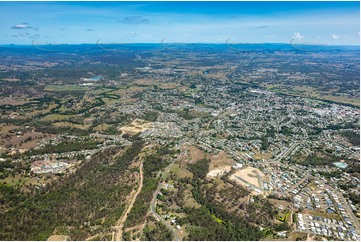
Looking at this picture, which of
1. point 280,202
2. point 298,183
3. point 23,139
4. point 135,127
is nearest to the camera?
point 280,202

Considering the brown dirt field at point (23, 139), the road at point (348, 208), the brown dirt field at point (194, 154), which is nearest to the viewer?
the road at point (348, 208)

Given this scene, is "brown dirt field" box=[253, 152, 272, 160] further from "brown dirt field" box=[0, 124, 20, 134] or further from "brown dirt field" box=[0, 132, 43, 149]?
"brown dirt field" box=[0, 124, 20, 134]

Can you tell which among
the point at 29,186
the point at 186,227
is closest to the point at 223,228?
the point at 186,227

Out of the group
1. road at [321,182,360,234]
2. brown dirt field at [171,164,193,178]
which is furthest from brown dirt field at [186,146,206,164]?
road at [321,182,360,234]

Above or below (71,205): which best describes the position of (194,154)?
above

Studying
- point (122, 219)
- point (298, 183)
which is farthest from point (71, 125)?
point (298, 183)

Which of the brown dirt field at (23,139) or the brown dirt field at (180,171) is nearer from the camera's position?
the brown dirt field at (180,171)

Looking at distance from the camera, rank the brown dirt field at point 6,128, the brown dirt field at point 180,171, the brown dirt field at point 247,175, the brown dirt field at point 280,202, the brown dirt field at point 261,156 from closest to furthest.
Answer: the brown dirt field at point 280,202
the brown dirt field at point 247,175
the brown dirt field at point 180,171
the brown dirt field at point 261,156
the brown dirt field at point 6,128

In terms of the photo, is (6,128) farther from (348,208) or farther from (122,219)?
(348,208)

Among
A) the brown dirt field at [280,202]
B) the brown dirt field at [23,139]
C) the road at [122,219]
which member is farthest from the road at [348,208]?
the brown dirt field at [23,139]

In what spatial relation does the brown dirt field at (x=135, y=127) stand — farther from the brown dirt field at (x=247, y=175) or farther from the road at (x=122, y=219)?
the brown dirt field at (x=247, y=175)

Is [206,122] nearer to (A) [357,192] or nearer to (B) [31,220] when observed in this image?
(A) [357,192]
